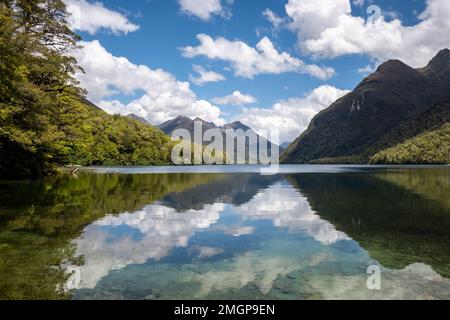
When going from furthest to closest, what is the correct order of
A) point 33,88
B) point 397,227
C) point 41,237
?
point 33,88 < point 397,227 < point 41,237

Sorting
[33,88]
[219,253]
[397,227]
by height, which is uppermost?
[33,88]

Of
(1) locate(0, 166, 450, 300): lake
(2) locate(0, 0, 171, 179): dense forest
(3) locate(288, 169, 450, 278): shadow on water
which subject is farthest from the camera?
(2) locate(0, 0, 171, 179): dense forest

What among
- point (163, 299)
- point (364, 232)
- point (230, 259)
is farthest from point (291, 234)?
point (163, 299)

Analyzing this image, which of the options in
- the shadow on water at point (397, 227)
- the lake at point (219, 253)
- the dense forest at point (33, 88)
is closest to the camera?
the lake at point (219, 253)

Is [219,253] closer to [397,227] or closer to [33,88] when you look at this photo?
[397,227]

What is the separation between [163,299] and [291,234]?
36.3ft

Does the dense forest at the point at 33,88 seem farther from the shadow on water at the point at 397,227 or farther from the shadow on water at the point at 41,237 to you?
the shadow on water at the point at 397,227

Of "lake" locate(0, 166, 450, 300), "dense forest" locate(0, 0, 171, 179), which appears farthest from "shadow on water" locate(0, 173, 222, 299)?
"dense forest" locate(0, 0, 171, 179)

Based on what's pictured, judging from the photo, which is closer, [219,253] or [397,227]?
[219,253]

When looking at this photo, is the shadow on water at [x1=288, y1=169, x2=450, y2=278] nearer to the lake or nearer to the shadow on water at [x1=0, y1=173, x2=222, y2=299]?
the lake

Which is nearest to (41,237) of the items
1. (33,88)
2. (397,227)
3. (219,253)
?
(219,253)

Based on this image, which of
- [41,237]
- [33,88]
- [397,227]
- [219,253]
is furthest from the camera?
[33,88]

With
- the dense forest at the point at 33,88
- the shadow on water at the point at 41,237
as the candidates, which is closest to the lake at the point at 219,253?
the shadow on water at the point at 41,237
